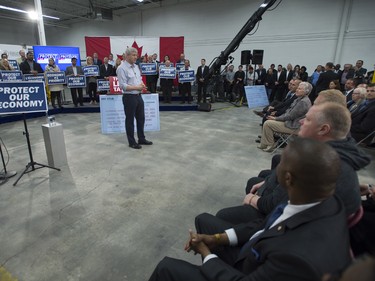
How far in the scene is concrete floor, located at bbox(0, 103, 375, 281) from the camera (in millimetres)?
1689

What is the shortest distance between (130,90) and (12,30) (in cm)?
1913

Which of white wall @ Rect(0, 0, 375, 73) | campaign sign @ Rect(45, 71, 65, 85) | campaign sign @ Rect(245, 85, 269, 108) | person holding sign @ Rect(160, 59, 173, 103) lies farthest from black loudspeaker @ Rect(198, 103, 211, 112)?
white wall @ Rect(0, 0, 375, 73)

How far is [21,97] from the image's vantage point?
2.67m

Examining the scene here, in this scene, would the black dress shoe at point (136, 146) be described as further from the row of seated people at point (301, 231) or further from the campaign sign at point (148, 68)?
the campaign sign at point (148, 68)

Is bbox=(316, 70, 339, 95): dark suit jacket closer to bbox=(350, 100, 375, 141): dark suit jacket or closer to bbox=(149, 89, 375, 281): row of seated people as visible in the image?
bbox=(350, 100, 375, 141): dark suit jacket

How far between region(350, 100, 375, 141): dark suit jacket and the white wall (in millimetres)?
6890

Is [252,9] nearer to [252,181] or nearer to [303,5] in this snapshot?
[303,5]

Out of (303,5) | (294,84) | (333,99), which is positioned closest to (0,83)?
(333,99)

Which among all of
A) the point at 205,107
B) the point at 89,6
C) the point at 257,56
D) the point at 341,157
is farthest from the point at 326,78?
the point at 89,6

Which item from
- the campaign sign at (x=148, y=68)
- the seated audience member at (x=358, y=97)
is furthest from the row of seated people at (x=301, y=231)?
the campaign sign at (x=148, y=68)

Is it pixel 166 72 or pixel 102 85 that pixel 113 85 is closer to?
pixel 102 85

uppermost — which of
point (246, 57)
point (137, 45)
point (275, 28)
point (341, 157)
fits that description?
point (275, 28)

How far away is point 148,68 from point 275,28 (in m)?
5.99

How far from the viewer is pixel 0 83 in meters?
2.50
